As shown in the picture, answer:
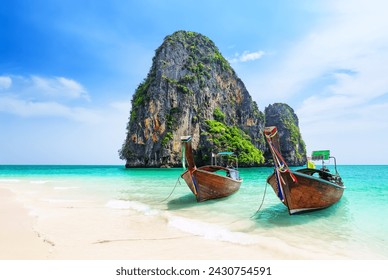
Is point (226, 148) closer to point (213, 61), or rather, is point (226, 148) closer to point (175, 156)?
point (175, 156)

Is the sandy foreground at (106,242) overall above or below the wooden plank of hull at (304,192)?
below

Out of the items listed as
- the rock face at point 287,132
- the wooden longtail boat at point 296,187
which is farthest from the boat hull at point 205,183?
the rock face at point 287,132

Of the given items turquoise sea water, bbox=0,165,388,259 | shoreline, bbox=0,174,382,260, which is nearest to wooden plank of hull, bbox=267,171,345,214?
turquoise sea water, bbox=0,165,388,259

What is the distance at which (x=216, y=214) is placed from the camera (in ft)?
29.5

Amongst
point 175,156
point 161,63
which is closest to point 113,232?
point 175,156

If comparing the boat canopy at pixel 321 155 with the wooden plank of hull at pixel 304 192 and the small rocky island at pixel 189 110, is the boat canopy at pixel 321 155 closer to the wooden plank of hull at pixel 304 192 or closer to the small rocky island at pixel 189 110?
the wooden plank of hull at pixel 304 192

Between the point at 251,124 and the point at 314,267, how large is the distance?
207 ft

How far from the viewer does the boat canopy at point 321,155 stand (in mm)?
12548

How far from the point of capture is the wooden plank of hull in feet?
26.7

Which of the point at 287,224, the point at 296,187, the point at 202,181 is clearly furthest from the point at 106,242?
the point at 202,181

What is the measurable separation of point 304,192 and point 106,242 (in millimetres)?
6468

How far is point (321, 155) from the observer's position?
1274 centimetres

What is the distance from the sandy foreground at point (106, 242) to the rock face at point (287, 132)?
64.3 meters

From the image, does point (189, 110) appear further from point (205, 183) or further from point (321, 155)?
point (205, 183)
